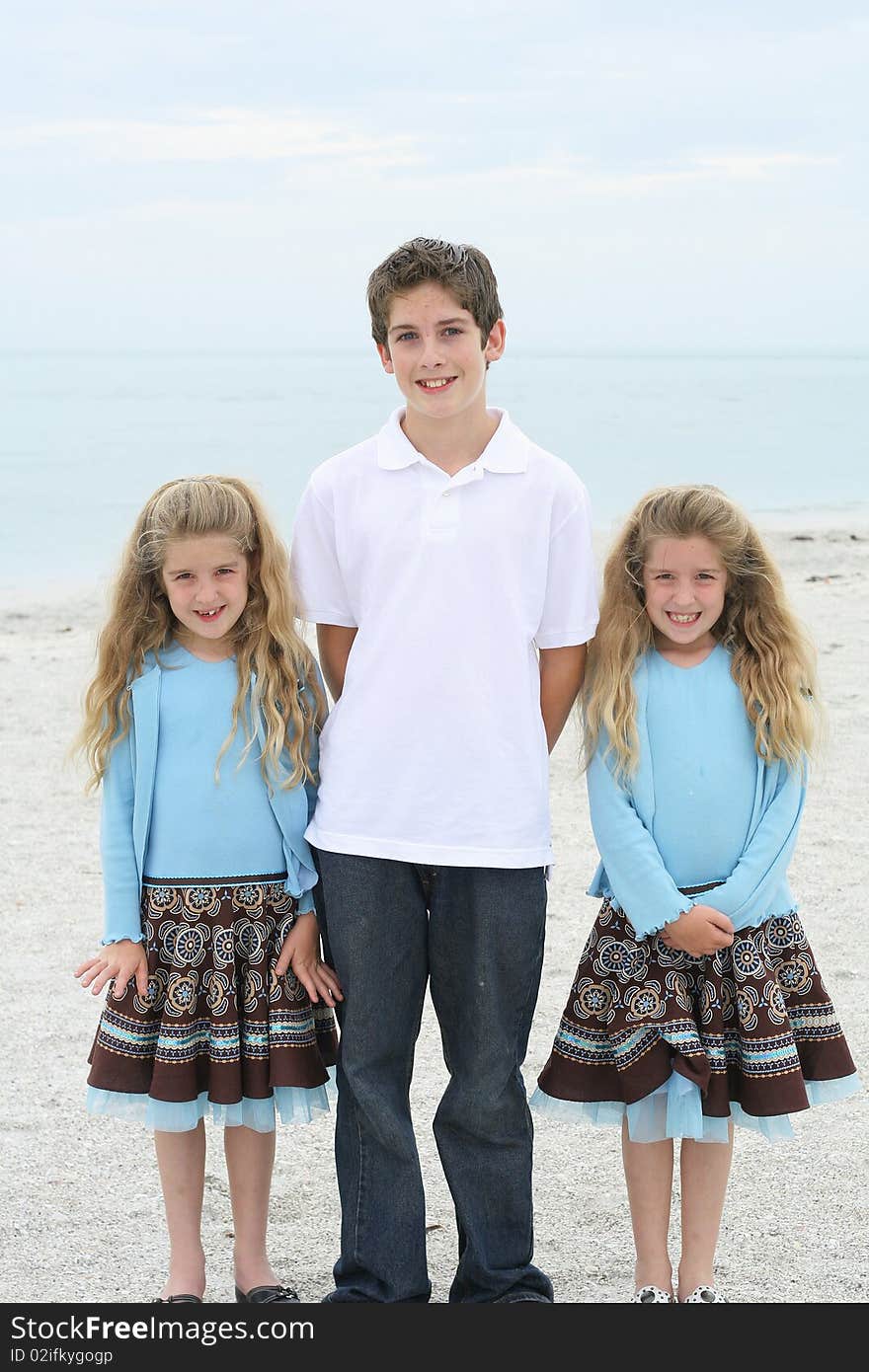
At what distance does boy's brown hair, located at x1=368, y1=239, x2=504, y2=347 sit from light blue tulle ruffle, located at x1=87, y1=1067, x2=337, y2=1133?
1416 millimetres

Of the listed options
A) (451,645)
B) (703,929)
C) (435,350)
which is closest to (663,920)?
(703,929)

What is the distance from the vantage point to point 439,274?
2559 millimetres

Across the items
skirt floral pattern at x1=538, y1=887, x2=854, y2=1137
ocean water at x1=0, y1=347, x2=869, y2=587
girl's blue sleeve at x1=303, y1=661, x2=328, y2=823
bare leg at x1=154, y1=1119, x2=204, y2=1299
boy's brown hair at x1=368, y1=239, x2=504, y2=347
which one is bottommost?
bare leg at x1=154, y1=1119, x2=204, y2=1299

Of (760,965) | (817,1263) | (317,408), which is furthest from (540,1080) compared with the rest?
(317,408)

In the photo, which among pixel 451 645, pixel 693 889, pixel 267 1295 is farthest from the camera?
pixel 267 1295

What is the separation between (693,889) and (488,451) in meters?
0.87

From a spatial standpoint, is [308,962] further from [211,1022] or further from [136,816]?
[136,816]

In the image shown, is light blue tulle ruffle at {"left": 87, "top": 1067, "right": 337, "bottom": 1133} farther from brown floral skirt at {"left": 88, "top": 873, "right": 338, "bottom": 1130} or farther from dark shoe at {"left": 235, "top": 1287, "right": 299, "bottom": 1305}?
dark shoe at {"left": 235, "top": 1287, "right": 299, "bottom": 1305}

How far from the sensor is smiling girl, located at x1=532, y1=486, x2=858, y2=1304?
2.61 metres

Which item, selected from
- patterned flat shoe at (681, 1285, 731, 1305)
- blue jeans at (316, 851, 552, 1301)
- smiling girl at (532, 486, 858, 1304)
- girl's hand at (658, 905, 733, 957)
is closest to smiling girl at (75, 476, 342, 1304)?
blue jeans at (316, 851, 552, 1301)

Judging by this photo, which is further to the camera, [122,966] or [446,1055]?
[446,1055]

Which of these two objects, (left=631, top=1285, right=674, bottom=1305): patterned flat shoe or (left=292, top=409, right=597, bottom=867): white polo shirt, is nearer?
(left=292, top=409, right=597, bottom=867): white polo shirt

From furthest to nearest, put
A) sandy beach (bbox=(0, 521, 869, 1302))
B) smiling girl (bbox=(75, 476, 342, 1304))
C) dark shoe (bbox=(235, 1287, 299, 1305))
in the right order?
sandy beach (bbox=(0, 521, 869, 1302)) < dark shoe (bbox=(235, 1287, 299, 1305)) < smiling girl (bbox=(75, 476, 342, 1304))

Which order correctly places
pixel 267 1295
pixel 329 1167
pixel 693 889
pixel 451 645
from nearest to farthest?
pixel 451 645, pixel 693 889, pixel 267 1295, pixel 329 1167
